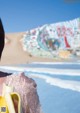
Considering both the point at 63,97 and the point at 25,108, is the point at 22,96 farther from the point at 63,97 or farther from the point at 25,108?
the point at 63,97

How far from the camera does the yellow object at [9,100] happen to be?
138 centimetres

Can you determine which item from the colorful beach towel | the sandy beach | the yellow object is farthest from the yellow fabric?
the colorful beach towel

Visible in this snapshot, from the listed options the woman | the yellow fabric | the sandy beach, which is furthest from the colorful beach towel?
the yellow fabric

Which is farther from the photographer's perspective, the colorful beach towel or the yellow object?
the colorful beach towel

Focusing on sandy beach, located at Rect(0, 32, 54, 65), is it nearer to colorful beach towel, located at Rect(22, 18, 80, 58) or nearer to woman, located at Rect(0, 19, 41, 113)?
colorful beach towel, located at Rect(22, 18, 80, 58)

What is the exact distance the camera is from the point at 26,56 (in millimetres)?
35656

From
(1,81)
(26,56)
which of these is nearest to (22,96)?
(1,81)

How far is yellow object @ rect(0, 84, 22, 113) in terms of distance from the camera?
138cm

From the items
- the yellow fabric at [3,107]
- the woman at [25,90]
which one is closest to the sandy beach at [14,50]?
the woman at [25,90]

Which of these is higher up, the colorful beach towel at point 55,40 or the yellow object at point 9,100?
the yellow object at point 9,100

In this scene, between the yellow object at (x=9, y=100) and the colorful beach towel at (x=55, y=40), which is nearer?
the yellow object at (x=9, y=100)

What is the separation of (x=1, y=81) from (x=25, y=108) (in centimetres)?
18

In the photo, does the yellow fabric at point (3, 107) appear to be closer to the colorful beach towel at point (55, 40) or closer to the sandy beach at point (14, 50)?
the sandy beach at point (14, 50)

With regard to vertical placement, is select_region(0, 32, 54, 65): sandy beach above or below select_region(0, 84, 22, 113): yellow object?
below
